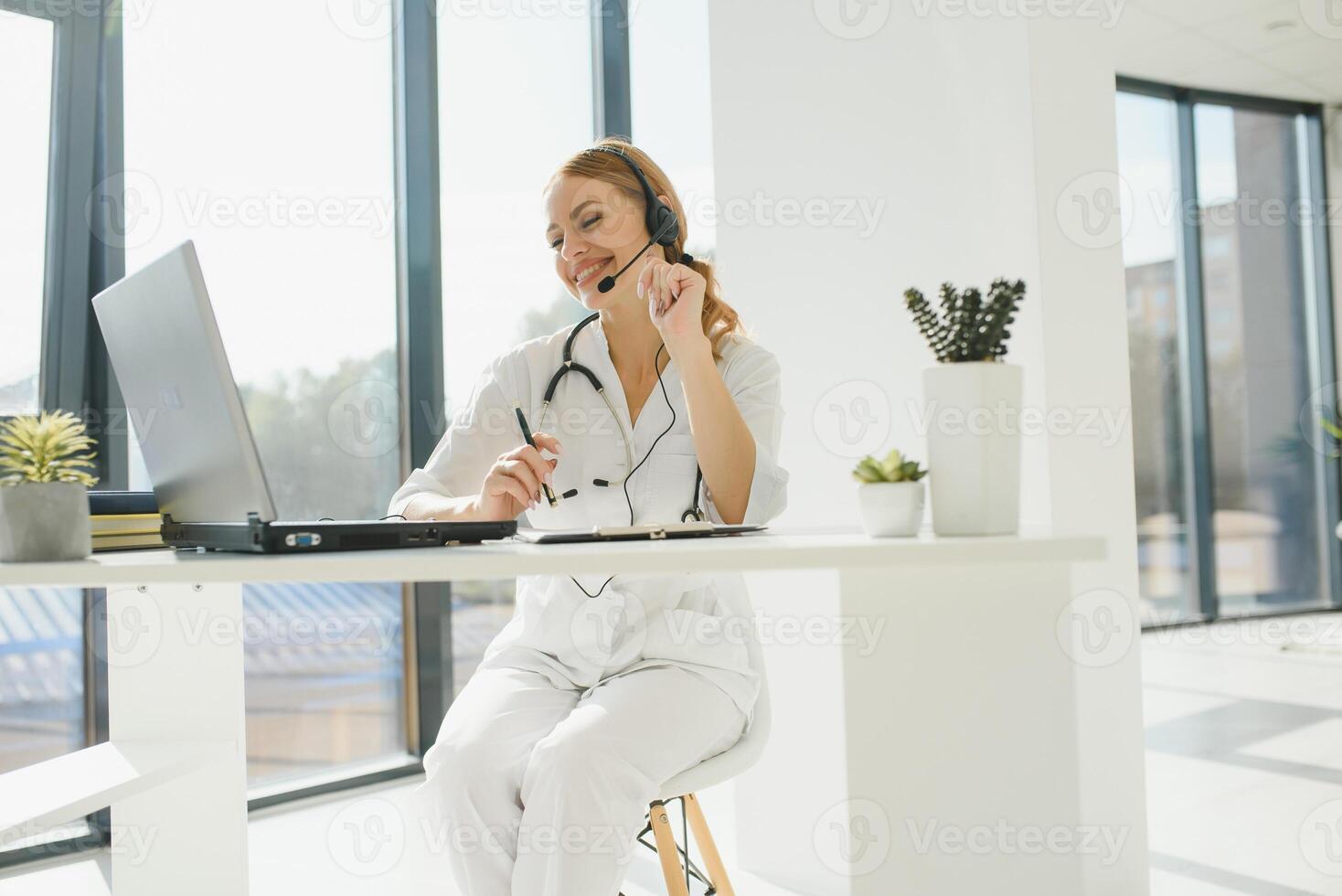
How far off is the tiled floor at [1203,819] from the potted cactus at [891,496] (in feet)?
4.59

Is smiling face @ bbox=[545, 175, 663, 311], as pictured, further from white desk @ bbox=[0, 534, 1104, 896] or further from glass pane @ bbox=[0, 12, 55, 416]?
glass pane @ bbox=[0, 12, 55, 416]

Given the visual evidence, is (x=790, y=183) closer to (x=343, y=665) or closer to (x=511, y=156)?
(x=511, y=156)

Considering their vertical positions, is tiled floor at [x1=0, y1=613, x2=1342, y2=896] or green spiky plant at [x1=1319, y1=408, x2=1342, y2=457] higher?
green spiky plant at [x1=1319, y1=408, x2=1342, y2=457]

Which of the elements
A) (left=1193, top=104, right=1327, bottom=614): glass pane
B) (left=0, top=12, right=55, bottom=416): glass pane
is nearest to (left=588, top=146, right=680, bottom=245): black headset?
(left=0, top=12, right=55, bottom=416): glass pane

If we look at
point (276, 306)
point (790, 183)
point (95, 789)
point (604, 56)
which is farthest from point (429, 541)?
point (604, 56)

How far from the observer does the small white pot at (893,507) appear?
3.54ft

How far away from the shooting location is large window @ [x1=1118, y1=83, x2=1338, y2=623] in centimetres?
580

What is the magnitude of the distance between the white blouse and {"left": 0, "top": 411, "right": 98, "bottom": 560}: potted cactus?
482 mm

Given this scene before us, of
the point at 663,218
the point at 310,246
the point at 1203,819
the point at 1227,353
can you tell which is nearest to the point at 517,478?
the point at 663,218

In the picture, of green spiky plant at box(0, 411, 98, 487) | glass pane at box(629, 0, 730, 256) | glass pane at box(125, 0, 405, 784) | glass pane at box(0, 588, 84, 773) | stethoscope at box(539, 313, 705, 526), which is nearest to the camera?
green spiky plant at box(0, 411, 98, 487)

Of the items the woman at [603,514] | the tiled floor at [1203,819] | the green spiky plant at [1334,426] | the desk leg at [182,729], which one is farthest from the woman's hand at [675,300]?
the green spiky plant at [1334,426]

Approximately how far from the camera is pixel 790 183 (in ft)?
7.64

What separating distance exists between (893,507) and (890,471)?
39mm

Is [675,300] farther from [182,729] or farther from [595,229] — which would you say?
[182,729]
